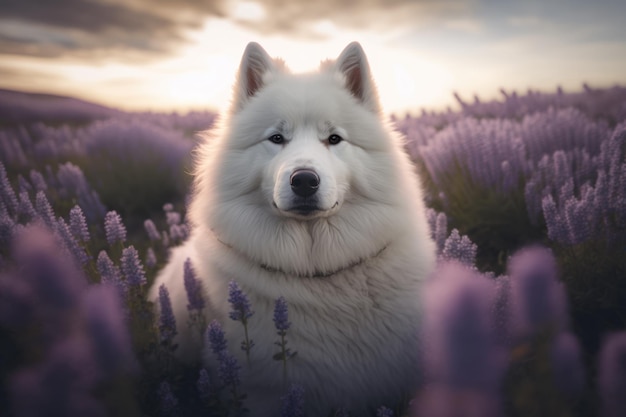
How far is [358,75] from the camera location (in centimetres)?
266

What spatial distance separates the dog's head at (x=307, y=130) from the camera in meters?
2.06

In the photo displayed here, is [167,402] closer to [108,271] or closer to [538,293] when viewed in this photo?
[108,271]

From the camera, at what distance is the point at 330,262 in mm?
2291

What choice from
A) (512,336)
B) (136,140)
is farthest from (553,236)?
(136,140)

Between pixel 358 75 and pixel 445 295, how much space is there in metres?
2.16

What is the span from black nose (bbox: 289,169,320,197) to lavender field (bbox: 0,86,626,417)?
1.95 ft

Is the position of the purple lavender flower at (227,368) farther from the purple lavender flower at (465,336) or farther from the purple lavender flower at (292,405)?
the purple lavender flower at (465,336)

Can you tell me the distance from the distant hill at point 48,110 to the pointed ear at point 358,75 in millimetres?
7412

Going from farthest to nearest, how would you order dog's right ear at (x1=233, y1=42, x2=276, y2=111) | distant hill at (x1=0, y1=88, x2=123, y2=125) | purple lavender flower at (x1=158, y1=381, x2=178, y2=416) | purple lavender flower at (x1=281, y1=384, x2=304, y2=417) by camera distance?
distant hill at (x1=0, y1=88, x2=123, y2=125)
dog's right ear at (x1=233, y1=42, x2=276, y2=111)
purple lavender flower at (x1=158, y1=381, x2=178, y2=416)
purple lavender flower at (x1=281, y1=384, x2=304, y2=417)

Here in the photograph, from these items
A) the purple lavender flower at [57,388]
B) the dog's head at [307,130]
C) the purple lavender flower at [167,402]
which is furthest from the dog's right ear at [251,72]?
the purple lavender flower at [57,388]

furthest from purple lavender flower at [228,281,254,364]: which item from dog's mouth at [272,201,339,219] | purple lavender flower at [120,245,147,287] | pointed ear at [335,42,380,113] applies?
pointed ear at [335,42,380,113]

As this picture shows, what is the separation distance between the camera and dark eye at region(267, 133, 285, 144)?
2439 mm

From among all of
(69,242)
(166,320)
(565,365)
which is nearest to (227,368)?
(166,320)

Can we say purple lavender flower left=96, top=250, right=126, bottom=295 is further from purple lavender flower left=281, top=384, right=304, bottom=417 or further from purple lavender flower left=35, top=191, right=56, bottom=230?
purple lavender flower left=281, top=384, right=304, bottom=417
